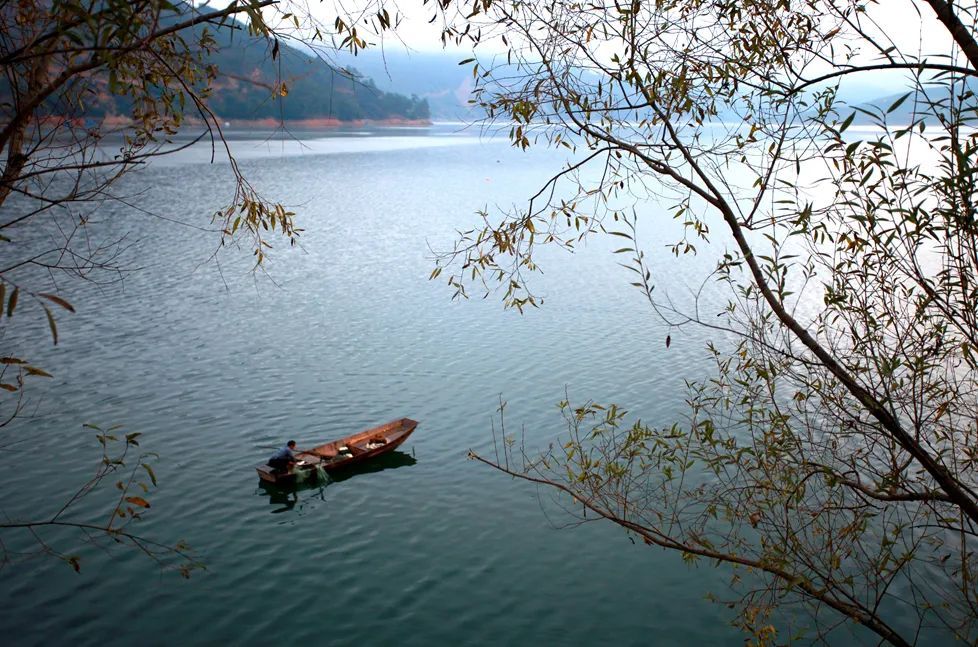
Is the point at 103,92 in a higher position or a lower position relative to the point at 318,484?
higher

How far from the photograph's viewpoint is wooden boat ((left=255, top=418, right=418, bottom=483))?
1498 centimetres

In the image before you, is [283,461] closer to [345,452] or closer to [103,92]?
[345,452]

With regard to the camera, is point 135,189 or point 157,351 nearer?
point 157,351

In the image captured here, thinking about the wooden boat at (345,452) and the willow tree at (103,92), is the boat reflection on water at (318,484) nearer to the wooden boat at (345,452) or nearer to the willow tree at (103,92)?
the wooden boat at (345,452)

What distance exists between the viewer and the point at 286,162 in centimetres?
7644

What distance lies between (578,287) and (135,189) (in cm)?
3403

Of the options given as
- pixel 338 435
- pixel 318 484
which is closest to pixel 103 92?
pixel 318 484

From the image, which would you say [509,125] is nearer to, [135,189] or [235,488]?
[235,488]

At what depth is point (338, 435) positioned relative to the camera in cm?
1764

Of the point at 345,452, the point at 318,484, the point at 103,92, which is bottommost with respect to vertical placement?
the point at 318,484

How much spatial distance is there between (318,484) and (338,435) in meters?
2.21

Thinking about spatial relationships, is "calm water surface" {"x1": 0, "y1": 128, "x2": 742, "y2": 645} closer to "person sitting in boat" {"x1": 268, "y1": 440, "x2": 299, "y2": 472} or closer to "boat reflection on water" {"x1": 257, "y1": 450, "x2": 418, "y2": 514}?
"boat reflection on water" {"x1": 257, "y1": 450, "x2": 418, "y2": 514}

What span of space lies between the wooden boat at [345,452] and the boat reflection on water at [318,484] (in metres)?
0.13

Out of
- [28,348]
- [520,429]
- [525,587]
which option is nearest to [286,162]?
[28,348]
